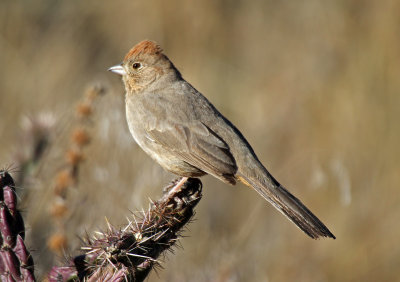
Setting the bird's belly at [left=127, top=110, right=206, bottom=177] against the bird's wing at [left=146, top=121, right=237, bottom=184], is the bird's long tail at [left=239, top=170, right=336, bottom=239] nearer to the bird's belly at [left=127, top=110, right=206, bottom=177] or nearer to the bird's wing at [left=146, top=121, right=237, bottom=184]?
the bird's wing at [left=146, top=121, right=237, bottom=184]

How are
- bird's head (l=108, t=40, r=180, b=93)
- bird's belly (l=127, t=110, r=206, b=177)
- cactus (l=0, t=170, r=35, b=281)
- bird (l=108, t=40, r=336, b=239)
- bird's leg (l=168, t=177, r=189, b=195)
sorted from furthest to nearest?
bird's head (l=108, t=40, r=180, b=93)
bird's belly (l=127, t=110, r=206, b=177)
bird (l=108, t=40, r=336, b=239)
bird's leg (l=168, t=177, r=189, b=195)
cactus (l=0, t=170, r=35, b=281)

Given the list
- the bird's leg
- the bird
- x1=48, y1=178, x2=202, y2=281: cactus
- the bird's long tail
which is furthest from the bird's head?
x1=48, y1=178, x2=202, y2=281: cactus

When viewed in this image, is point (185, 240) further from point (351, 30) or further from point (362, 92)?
point (351, 30)

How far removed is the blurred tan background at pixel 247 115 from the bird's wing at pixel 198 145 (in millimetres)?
737

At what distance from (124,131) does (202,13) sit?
4330 mm

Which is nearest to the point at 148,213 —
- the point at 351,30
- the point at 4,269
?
the point at 4,269

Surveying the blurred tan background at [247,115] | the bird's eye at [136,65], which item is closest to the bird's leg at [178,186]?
the blurred tan background at [247,115]

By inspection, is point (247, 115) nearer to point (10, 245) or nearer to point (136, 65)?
point (136, 65)

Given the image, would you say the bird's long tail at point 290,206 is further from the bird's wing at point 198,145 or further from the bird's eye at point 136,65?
the bird's eye at point 136,65

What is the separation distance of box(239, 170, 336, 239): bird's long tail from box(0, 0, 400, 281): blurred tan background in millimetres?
937

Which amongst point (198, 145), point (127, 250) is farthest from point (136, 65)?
point (127, 250)

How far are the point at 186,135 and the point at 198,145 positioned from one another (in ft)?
0.54

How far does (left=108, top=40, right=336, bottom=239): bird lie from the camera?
16.4 ft

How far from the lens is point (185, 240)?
24.1ft
